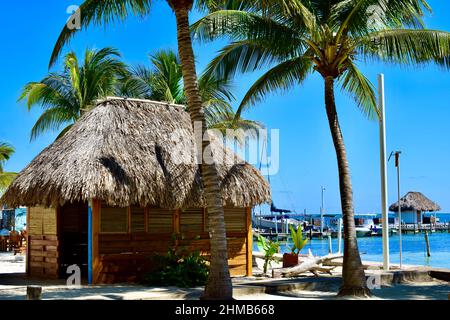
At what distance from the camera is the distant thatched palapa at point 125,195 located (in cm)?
1473

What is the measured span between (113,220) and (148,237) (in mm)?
991

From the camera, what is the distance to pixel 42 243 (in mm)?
16875

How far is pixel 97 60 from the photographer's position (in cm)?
2562

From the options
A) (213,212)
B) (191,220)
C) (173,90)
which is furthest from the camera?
(173,90)

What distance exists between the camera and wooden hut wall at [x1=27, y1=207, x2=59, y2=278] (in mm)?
16453

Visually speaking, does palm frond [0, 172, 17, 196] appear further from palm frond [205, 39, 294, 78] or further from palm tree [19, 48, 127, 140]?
palm frond [205, 39, 294, 78]

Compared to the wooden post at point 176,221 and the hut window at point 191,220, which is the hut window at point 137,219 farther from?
the hut window at point 191,220

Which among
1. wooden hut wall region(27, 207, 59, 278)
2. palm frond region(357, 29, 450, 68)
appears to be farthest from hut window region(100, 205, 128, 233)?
palm frond region(357, 29, 450, 68)

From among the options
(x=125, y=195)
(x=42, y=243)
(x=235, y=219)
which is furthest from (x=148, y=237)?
(x=42, y=243)

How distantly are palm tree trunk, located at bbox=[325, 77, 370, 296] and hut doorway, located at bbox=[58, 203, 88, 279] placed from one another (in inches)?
276

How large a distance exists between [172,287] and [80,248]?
3.99m

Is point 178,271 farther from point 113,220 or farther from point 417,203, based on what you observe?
point 417,203
